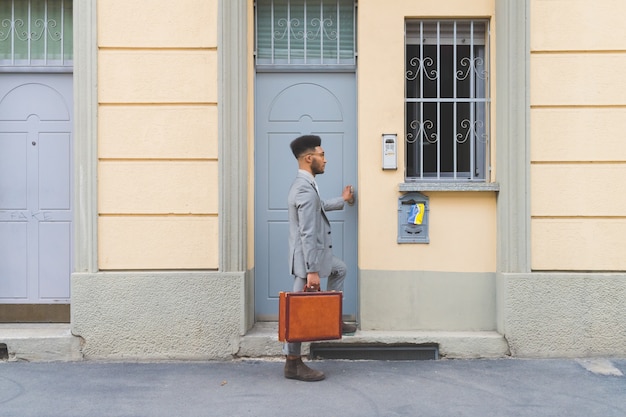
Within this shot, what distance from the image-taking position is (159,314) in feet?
21.1

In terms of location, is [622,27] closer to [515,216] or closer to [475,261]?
[515,216]

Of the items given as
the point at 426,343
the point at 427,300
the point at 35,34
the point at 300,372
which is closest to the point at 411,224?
the point at 427,300

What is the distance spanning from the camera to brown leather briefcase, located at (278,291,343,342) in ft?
18.0

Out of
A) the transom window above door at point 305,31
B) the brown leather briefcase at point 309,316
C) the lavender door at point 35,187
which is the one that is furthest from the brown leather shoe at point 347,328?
the lavender door at point 35,187

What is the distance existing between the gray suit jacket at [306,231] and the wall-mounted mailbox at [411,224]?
3.47ft

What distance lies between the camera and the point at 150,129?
6492 mm

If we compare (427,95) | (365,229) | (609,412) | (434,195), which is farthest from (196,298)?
(609,412)

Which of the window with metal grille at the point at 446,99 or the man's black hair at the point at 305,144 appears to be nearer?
the man's black hair at the point at 305,144

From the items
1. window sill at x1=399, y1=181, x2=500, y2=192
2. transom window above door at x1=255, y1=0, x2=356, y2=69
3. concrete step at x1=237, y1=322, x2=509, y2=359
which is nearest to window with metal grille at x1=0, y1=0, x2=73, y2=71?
transom window above door at x1=255, y1=0, x2=356, y2=69

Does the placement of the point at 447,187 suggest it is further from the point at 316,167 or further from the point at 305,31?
the point at 305,31

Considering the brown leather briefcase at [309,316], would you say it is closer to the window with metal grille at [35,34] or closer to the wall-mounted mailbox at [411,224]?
the wall-mounted mailbox at [411,224]

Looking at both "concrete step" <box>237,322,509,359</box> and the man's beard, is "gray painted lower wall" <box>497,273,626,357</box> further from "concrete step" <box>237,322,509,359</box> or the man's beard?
the man's beard

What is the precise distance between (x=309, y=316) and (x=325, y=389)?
0.61m

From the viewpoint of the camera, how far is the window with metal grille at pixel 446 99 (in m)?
6.82
